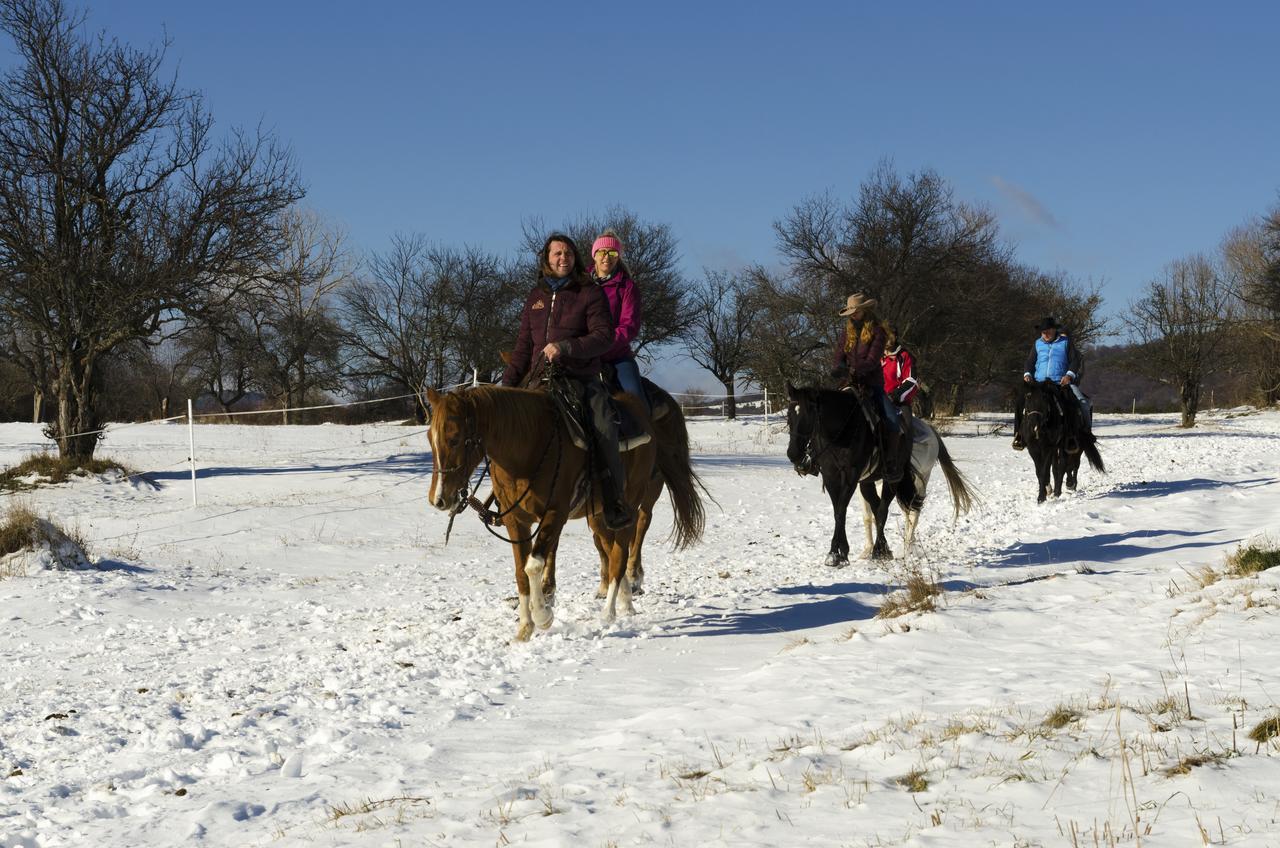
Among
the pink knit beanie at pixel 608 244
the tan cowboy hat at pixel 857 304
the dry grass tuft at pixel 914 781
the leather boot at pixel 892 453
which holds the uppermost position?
the pink knit beanie at pixel 608 244

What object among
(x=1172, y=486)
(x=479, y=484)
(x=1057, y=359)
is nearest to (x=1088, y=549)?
(x=479, y=484)

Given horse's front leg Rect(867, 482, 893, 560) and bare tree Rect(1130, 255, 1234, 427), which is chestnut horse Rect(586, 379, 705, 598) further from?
bare tree Rect(1130, 255, 1234, 427)

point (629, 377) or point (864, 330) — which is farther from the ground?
point (864, 330)

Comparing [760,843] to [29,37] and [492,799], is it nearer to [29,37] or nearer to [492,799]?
[492,799]

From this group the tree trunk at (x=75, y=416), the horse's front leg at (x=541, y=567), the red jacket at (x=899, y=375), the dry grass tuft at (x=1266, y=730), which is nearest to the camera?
the dry grass tuft at (x=1266, y=730)

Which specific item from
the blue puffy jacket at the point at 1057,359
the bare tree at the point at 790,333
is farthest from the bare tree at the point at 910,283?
the blue puffy jacket at the point at 1057,359

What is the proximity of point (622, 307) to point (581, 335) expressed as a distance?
24.1 inches

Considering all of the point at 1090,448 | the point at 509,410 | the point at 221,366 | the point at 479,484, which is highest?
the point at 221,366

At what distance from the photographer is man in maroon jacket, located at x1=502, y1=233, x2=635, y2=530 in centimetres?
784

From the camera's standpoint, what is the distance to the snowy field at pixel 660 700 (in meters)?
3.70

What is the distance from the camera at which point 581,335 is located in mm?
8055

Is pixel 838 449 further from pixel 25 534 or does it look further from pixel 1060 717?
pixel 25 534

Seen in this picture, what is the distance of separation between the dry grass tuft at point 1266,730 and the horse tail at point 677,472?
569 centimetres

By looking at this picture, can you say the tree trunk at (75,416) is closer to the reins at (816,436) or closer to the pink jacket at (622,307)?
the reins at (816,436)
